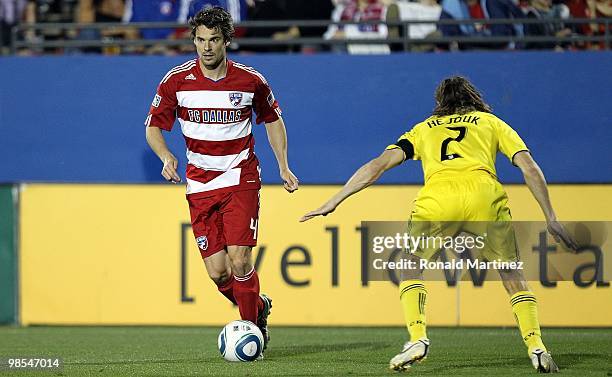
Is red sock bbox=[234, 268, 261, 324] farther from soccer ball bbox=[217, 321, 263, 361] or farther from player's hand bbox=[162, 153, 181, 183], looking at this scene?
player's hand bbox=[162, 153, 181, 183]

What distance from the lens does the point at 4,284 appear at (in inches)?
494

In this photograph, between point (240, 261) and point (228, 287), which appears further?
point (228, 287)

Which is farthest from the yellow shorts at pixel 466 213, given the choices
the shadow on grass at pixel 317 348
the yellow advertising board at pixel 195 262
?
the yellow advertising board at pixel 195 262

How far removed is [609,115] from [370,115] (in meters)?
2.62

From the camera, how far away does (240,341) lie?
27.0 feet

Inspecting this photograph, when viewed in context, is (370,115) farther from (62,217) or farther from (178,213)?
(62,217)

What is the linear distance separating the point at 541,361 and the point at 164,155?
2983mm

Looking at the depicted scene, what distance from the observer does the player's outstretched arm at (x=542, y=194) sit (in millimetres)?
7238

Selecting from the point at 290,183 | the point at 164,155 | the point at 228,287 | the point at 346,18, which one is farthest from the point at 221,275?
the point at 346,18

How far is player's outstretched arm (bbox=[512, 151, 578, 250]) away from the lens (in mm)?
7238

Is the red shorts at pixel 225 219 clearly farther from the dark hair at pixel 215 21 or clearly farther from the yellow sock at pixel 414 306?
the yellow sock at pixel 414 306

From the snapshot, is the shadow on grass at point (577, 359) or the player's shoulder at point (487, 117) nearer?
the player's shoulder at point (487, 117)

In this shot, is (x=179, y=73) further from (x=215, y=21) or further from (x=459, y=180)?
(x=459, y=180)

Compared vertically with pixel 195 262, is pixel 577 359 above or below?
above
